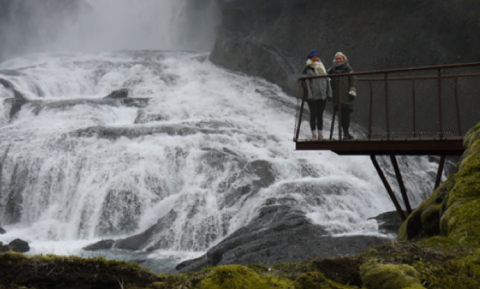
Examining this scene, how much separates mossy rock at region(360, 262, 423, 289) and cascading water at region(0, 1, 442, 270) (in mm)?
8925

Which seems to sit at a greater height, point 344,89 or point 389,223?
point 344,89

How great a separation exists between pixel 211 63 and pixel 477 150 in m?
32.6

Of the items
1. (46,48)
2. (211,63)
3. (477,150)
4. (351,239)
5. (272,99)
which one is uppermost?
(46,48)

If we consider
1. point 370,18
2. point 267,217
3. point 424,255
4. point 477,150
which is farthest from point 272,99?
point 424,255

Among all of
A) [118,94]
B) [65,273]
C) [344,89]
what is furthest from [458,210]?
[118,94]

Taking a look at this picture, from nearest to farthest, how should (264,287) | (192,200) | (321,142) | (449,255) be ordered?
(264,287)
(449,255)
(321,142)
(192,200)

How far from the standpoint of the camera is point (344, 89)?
10719 mm

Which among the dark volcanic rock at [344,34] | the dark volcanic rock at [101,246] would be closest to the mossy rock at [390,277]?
the dark volcanic rock at [101,246]

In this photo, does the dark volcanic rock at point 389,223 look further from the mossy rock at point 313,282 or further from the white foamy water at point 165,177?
the mossy rock at point 313,282

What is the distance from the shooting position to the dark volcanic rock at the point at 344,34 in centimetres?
2750

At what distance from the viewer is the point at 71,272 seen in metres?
3.90

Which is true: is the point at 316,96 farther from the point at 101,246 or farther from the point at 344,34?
the point at 344,34

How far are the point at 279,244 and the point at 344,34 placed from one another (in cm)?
2200

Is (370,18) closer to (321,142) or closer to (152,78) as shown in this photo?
(152,78)
